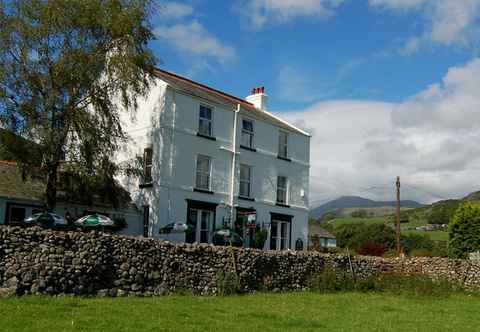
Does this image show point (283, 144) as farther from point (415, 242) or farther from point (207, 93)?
point (415, 242)

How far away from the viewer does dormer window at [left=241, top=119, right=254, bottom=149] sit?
34938 millimetres

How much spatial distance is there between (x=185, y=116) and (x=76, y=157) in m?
7.67

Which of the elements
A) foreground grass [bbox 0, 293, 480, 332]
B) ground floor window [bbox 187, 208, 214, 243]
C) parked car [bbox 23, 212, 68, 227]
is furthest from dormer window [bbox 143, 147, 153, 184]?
foreground grass [bbox 0, 293, 480, 332]

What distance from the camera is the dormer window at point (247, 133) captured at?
34.9 meters

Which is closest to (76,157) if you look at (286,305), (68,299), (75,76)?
(75,76)

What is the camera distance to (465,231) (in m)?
34.8

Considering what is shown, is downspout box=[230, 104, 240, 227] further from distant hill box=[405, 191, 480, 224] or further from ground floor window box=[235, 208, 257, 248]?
distant hill box=[405, 191, 480, 224]

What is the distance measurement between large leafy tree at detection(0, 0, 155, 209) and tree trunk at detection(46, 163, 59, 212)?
0.04m

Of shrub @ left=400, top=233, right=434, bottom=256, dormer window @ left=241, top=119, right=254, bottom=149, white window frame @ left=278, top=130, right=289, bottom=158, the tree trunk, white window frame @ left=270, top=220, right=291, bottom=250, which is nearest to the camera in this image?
the tree trunk

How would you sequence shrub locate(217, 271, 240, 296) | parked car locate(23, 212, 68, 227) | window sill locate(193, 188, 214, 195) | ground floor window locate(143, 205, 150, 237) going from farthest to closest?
window sill locate(193, 188, 214, 195)
ground floor window locate(143, 205, 150, 237)
parked car locate(23, 212, 68, 227)
shrub locate(217, 271, 240, 296)

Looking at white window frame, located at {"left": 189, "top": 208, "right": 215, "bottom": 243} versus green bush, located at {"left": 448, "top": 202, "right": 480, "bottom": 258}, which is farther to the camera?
green bush, located at {"left": 448, "top": 202, "right": 480, "bottom": 258}

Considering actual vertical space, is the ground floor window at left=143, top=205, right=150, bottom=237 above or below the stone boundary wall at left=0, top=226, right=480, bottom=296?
above

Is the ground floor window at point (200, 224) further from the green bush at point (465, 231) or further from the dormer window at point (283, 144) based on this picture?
the green bush at point (465, 231)

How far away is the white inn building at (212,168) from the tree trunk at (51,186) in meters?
5.84
